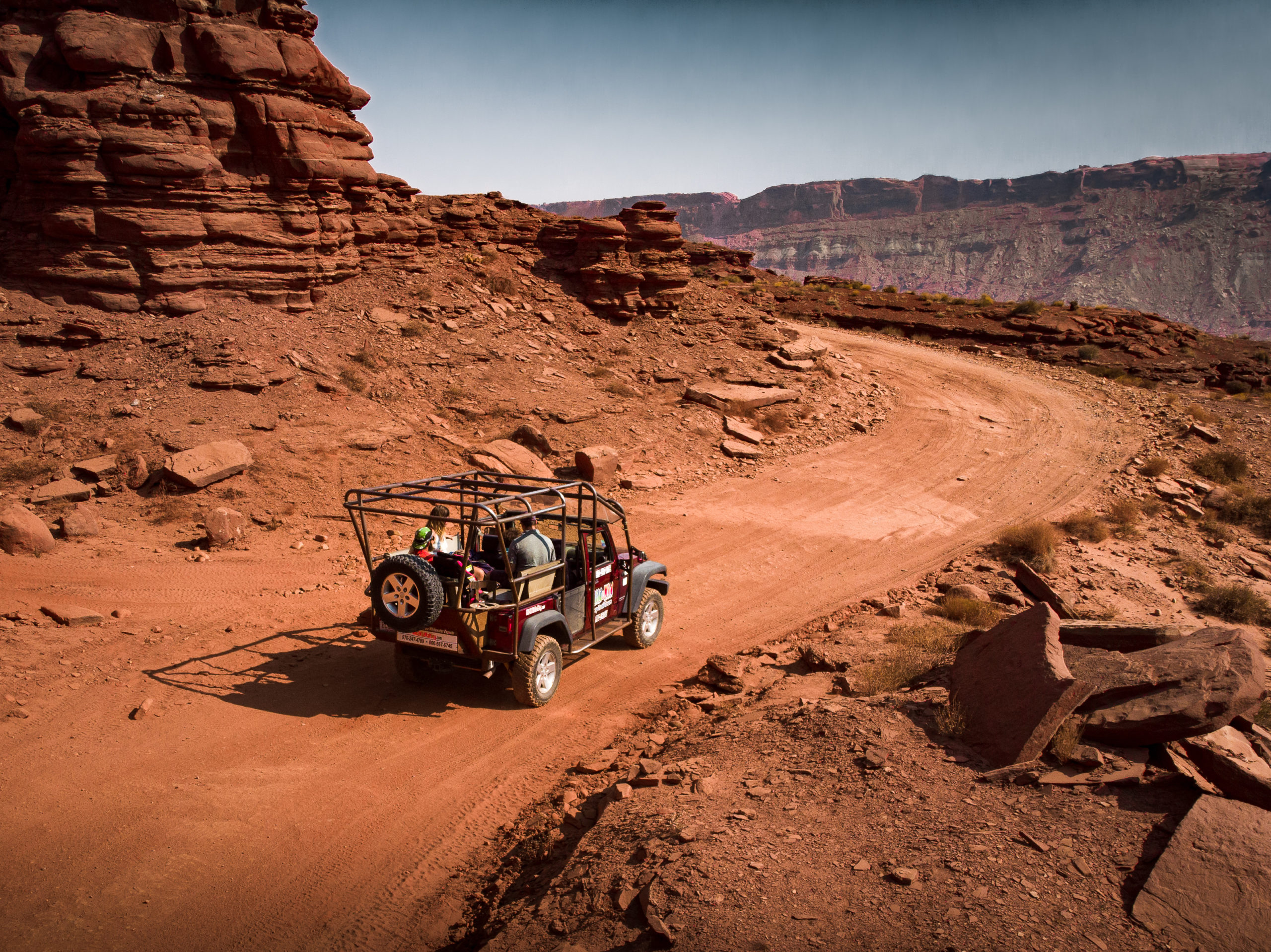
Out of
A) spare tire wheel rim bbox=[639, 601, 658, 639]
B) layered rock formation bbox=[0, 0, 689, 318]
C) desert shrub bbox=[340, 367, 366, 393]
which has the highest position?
layered rock formation bbox=[0, 0, 689, 318]

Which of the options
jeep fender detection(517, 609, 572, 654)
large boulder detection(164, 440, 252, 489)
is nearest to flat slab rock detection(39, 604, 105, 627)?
large boulder detection(164, 440, 252, 489)

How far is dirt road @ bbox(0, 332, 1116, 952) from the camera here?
5375mm

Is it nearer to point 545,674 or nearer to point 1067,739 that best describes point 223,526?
point 545,674

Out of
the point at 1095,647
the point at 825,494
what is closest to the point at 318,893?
the point at 1095,647

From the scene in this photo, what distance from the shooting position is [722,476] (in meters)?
18.4

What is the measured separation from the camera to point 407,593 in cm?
748

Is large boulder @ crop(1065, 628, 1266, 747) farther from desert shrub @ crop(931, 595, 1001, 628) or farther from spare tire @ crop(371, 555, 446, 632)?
spare tire @ crop(371, 555, 446, 632)

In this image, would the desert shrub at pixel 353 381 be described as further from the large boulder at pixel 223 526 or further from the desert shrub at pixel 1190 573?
the desert shrub at pixel 1190 573

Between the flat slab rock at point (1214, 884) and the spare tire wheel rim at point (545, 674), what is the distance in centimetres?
550

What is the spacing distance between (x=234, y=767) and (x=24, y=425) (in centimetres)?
1114

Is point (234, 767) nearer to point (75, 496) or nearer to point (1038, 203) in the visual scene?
point (75, 496)

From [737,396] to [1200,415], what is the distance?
1508 centimetres

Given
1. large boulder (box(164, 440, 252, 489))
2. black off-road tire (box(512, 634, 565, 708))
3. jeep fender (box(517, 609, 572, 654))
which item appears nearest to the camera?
jeep fender (box(517, 609, 572, 654))

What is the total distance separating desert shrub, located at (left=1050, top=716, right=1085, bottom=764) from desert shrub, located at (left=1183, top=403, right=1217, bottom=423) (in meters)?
22.3
